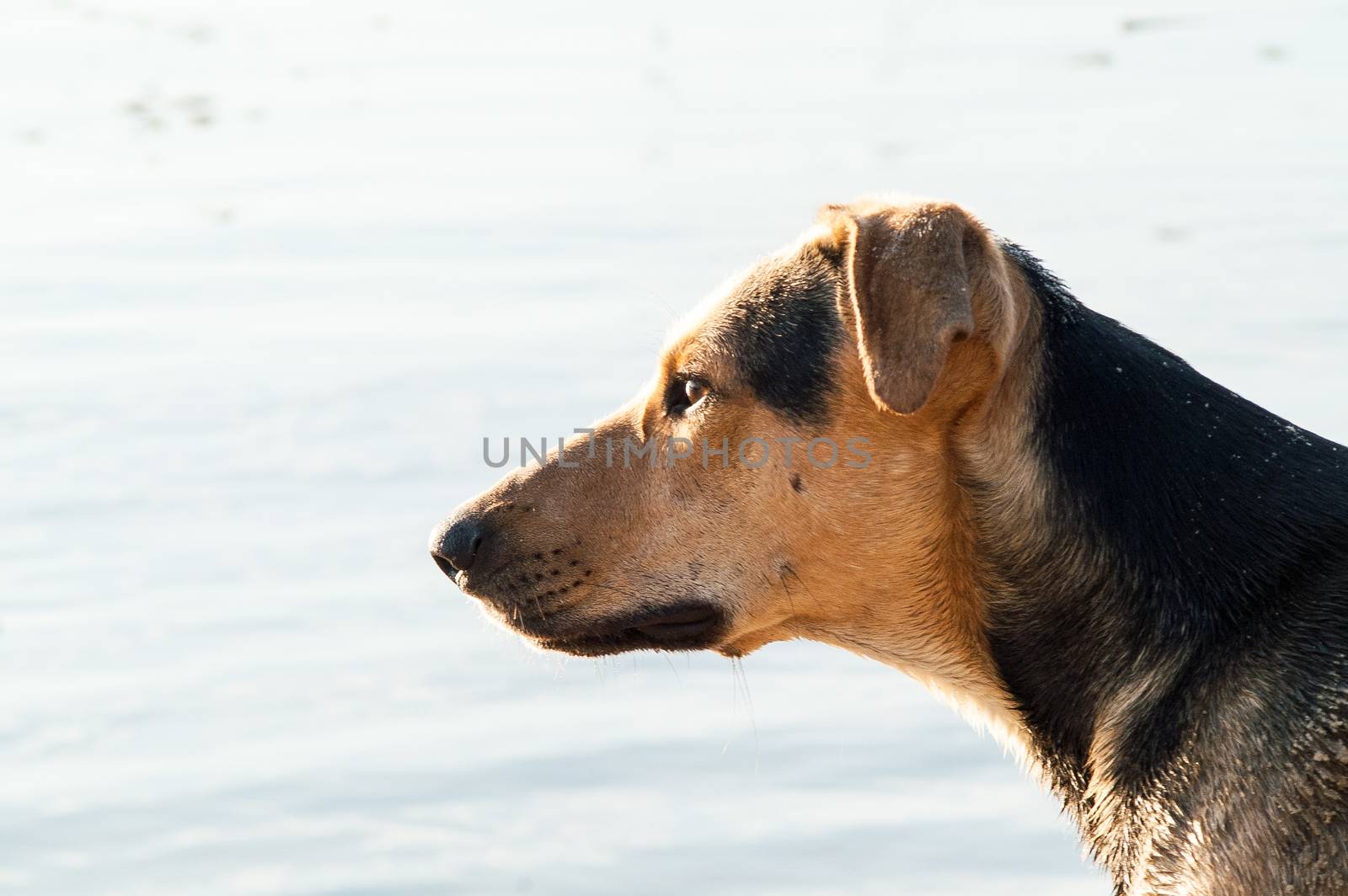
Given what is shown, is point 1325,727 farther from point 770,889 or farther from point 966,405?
point 770,889

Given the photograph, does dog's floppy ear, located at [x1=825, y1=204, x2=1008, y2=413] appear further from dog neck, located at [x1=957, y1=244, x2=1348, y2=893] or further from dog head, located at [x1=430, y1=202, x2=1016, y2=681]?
dog neck, located at [x1=957, y1=244, x2=1348, y2=893]

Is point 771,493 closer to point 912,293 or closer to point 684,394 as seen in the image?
point 684,394

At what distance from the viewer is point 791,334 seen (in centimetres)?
540

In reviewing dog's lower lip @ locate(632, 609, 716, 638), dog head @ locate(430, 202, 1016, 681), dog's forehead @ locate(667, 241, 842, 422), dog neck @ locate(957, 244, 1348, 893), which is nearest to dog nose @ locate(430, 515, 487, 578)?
dog head @ locate(430, 202, 1016, 681)

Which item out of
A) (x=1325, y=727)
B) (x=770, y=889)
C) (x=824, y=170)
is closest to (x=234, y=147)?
(x=824, y=170)

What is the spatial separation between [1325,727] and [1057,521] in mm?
Answer: 846

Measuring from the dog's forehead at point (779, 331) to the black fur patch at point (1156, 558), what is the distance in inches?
24.8

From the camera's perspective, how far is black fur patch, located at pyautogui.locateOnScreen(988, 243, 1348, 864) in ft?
15.5

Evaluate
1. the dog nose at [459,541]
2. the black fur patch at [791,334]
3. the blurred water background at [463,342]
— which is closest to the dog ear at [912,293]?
the black fur patch at [791,334]

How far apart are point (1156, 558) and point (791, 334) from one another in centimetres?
121

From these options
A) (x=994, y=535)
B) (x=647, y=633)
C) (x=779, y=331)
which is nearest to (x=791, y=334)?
(x=779, y=331)

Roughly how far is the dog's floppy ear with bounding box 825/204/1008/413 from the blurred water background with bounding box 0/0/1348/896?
258 cm

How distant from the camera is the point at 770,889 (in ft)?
22.3

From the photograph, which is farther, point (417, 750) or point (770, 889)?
point (417, 750)
